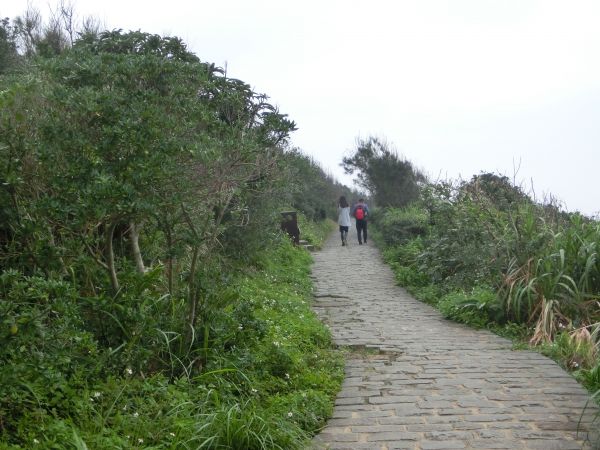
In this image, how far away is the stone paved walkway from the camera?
5.18 meters

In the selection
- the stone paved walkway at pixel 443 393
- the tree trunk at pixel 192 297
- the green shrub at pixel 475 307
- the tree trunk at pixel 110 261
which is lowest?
the stone paved walkway at pixel 443 393

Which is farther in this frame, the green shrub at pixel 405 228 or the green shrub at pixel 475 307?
the green shrub at pixel 405 228

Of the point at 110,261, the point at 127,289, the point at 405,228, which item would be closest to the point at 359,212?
the point at 405,228

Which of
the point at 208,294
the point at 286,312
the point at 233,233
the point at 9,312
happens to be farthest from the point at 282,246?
the point at 9,312

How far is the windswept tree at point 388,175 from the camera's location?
98.8 ft

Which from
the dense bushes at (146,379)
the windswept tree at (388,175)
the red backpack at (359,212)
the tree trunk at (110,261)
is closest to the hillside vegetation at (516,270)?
the dense bushes at (146,379)

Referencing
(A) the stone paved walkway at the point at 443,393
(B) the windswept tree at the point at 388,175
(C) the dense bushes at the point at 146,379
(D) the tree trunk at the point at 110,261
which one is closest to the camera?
(C) the dense bushes at the point at 146,379

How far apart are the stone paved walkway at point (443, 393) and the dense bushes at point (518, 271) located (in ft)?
1.24

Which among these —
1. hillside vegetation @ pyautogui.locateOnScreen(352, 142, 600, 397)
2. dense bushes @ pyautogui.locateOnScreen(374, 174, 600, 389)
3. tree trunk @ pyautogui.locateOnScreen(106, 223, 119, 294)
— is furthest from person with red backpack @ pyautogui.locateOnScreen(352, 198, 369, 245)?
tree trunk @ pyautogui.locateOnScreen(106, 223, 119, 294)

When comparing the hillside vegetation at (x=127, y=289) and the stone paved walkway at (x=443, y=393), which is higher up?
the hillside vegetation at (x=127, y=289)

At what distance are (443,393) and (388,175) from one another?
24904 mm

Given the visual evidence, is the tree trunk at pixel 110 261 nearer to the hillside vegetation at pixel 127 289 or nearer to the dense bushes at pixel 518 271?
the hillside vegetation at pixel 127 289

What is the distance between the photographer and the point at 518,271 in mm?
10070

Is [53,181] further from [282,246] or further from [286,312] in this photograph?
[282,246]
